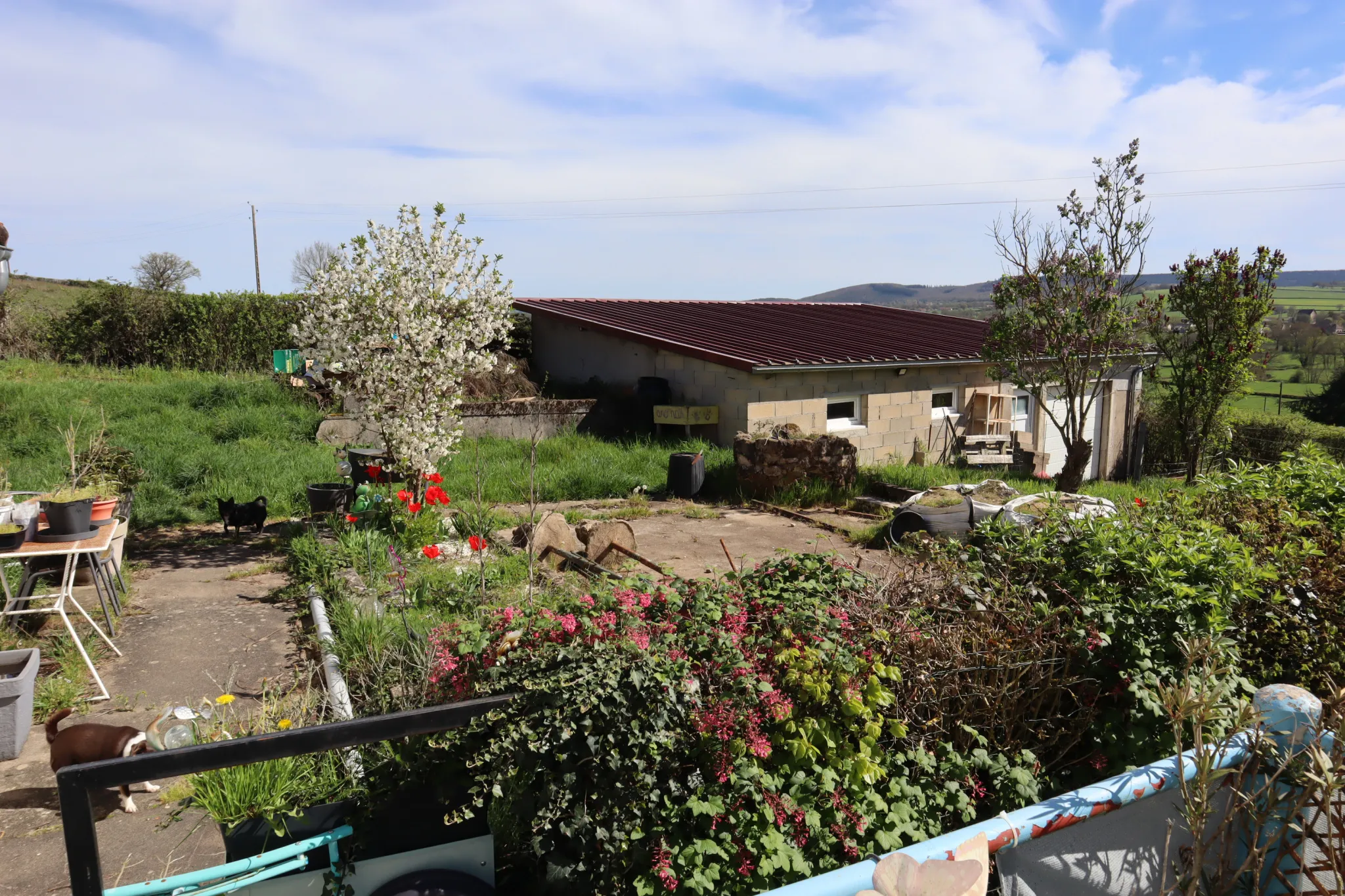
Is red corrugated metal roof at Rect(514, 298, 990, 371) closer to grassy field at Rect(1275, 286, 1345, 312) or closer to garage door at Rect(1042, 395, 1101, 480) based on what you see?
garage door at Rect(1042, 395, 1101, 480)

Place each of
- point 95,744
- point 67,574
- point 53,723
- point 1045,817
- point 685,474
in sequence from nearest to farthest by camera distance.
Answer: point 1045,817 < point 95,744 < point 53,723 < point 67,574 < point 685,474

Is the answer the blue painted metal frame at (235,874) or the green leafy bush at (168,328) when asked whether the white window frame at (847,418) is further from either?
the blue painted metal frame at (235,874)

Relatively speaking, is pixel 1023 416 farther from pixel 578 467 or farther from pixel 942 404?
pixel 578 467

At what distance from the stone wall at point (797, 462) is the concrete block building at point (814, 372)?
1.82m

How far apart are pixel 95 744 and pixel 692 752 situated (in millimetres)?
3076

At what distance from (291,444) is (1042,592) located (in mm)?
12639

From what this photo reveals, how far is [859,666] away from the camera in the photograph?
2.85 metres

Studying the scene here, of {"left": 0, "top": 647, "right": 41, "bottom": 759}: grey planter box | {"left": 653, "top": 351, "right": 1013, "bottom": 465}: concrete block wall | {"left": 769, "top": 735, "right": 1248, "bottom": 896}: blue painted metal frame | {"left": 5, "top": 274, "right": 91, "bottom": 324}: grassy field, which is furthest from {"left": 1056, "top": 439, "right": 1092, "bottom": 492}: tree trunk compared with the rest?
{"left": 5, "top": 274, "right": 91, "bottom": 324}: grassy field

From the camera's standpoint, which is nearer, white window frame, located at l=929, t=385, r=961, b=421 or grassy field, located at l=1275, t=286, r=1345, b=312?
white window frame, located at l=929, t=385, r=961, b=421

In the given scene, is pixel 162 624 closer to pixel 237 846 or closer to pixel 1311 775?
pixel 237 846

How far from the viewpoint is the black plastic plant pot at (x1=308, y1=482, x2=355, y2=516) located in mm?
9273

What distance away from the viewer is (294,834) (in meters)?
2.24

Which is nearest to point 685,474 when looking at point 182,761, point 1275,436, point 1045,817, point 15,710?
point 15,710

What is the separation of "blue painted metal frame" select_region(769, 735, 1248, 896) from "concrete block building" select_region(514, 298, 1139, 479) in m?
12.0
